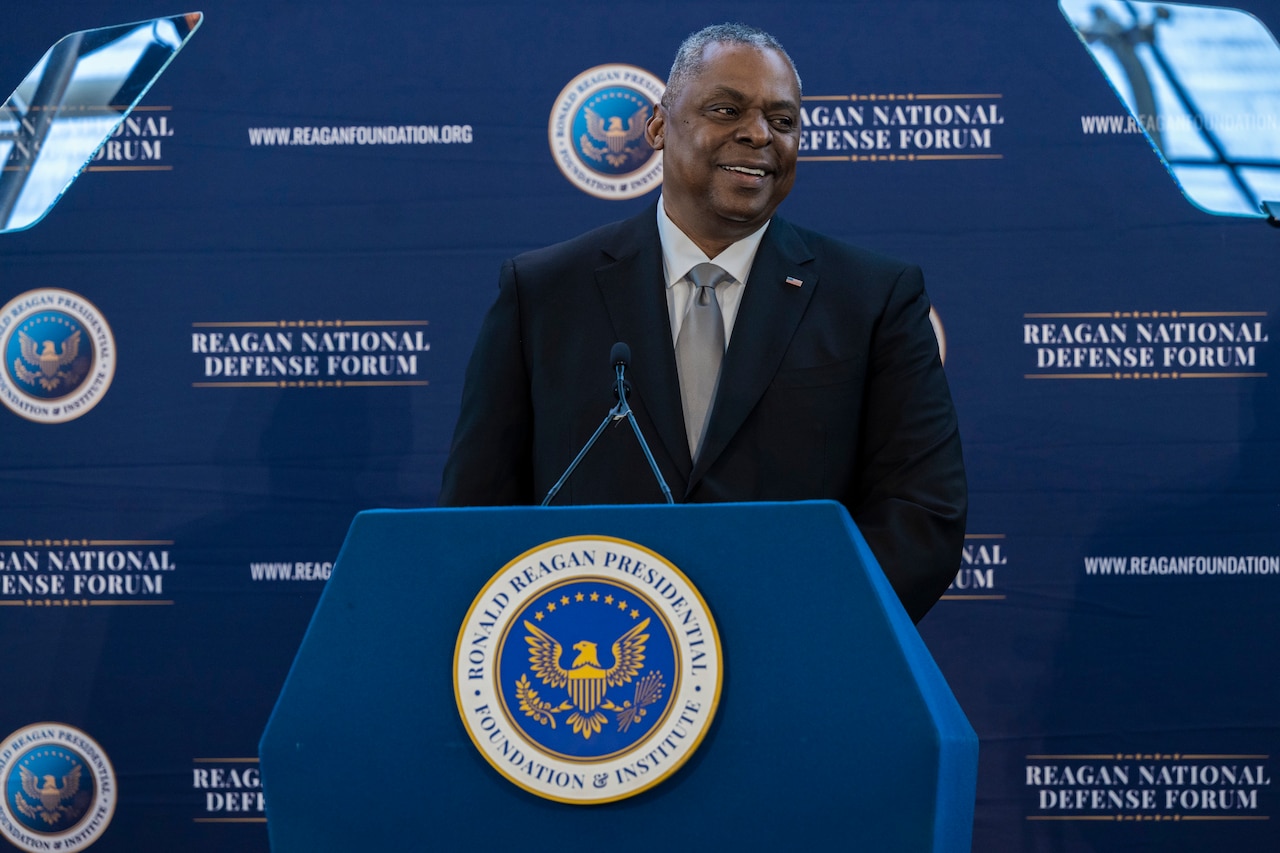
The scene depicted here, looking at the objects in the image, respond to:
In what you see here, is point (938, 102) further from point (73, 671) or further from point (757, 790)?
point (73, 671)

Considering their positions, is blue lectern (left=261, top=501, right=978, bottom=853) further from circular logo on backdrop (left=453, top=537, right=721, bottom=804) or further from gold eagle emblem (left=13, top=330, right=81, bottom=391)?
gold eagle emblem (left=13, top=330, right=81, bottom=391)

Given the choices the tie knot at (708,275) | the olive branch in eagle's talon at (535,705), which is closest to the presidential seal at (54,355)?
the tie knot at (708,275)

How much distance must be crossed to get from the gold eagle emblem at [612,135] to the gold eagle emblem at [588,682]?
194 cm

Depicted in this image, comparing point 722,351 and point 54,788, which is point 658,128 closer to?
point 722,351

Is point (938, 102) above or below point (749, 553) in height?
above

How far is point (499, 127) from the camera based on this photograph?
8.77ft

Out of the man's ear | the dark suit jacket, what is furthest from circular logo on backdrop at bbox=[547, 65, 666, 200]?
the dark suit jacket

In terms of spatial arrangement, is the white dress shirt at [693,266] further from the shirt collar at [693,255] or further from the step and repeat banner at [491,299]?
the step and repeat banner at [491,299]

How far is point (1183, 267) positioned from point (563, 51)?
1.44 m

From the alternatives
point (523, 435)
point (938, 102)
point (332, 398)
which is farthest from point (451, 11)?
point (523, 435)

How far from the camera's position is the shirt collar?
1.71m

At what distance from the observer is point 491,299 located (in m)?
2.66

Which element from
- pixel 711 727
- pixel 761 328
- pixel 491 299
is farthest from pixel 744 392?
pixel 491 299

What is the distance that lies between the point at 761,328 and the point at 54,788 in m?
2.08
